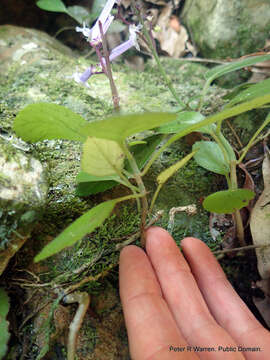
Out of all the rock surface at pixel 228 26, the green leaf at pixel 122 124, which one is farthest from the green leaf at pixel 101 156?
the rock surface at pixel 228 26

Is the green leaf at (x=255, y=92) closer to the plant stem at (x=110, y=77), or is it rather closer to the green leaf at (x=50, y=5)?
the plant stem at (x=110, y=77)

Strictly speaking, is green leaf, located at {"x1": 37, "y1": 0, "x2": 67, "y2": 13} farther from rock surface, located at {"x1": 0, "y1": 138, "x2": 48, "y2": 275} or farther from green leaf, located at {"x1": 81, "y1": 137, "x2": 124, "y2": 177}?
green leaf, located at {"x1": 81, "y1": 137, "x2": 124, "y2": 177}

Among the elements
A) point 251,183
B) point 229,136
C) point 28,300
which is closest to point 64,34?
point 229,136

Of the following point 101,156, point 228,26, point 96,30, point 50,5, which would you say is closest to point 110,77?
point 96,30

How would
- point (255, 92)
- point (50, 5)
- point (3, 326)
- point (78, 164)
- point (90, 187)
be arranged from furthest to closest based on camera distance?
1. point (50, 5)
2. point (78, 164)
3. point (90, 187)
4. point (255, 92)
5. point (3, 326)

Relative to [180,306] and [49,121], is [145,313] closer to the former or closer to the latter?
[180,306]

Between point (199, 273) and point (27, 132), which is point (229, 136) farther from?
point (27, 132)
